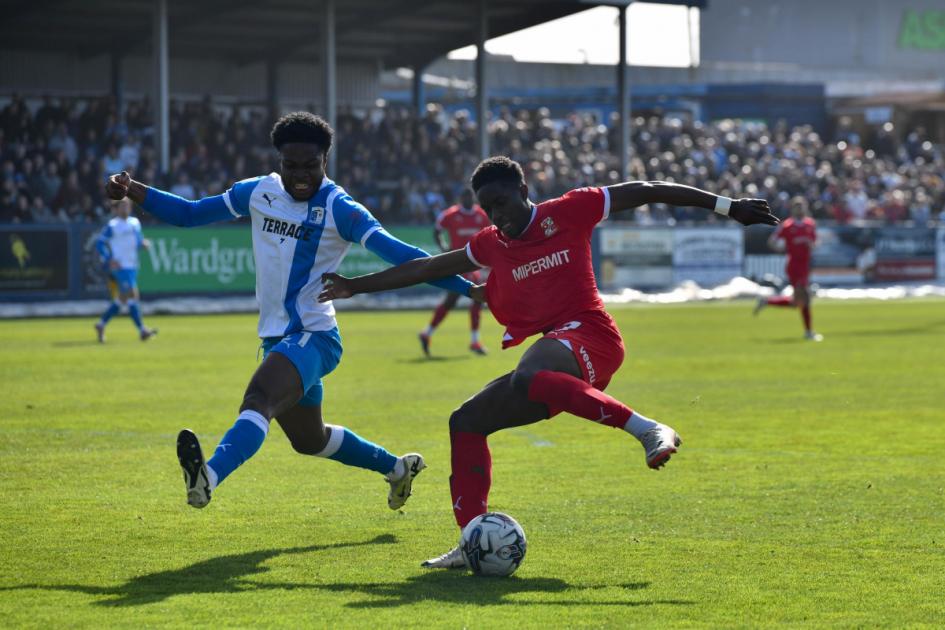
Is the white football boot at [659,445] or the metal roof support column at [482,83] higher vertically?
the metal roof support column at [482,83]

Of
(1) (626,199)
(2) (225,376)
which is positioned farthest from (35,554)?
(2) (225,376)

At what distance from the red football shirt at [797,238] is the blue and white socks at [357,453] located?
721 inches

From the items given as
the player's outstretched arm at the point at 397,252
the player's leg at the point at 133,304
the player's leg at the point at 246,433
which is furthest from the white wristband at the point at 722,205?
the player's leg at the point at 133,304

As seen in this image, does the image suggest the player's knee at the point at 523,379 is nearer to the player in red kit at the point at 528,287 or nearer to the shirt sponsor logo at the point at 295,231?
the player in red kit at the point at 528,287

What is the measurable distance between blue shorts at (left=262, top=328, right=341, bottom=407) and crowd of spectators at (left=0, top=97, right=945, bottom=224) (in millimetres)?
23978

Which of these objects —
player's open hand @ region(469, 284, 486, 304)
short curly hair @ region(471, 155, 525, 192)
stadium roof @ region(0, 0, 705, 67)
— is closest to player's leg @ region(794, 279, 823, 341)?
stadium roof @ region(0, 0, 705, 67)

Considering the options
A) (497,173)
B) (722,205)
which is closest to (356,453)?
(497,173)

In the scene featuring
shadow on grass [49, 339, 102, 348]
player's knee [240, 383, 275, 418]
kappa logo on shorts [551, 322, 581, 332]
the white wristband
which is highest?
the white wristband

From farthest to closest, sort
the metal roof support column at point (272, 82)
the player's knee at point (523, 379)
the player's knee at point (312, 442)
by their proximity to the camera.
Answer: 1. the metal roof support column at point (272, 82)
2. the player's knee at point (312, 442)
3. the player's knee at point (523, 379)

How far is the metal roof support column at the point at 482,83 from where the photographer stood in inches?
1464

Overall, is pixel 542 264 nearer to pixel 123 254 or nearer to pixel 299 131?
pixel 299 131

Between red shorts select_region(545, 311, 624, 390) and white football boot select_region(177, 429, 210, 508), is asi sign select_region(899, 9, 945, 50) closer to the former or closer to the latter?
red shorts select_region(545, 311, 624, 390)

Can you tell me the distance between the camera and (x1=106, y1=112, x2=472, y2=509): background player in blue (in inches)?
285

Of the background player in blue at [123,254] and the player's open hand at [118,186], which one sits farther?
the background player in blue at [123,254]
